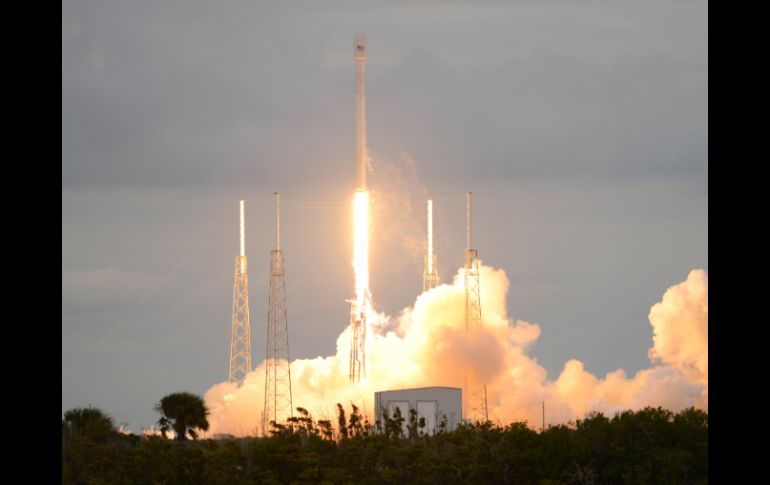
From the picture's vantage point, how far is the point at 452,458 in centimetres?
4197

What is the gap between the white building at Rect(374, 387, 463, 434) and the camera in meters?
65.4

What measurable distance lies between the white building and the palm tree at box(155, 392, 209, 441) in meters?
10.4

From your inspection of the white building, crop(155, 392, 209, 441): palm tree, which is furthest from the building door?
crop(155, 392, 209, 441): palm tree

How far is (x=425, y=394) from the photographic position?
66.4 meters

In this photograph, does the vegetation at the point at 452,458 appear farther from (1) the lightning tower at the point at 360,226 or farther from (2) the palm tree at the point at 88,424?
(1) the lightning tower at the point at 360,226

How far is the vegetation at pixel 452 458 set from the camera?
4175 cm

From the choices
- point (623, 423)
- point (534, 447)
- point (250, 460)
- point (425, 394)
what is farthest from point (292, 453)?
point (425, 394)

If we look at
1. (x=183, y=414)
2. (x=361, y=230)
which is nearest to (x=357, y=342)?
(x=361, y=230)

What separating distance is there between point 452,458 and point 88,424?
18556 mm

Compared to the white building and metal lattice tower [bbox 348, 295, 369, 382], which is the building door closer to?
the white building

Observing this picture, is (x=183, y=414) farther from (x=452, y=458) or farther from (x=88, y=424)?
(x=452, y=458)

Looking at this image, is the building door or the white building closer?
the building door
